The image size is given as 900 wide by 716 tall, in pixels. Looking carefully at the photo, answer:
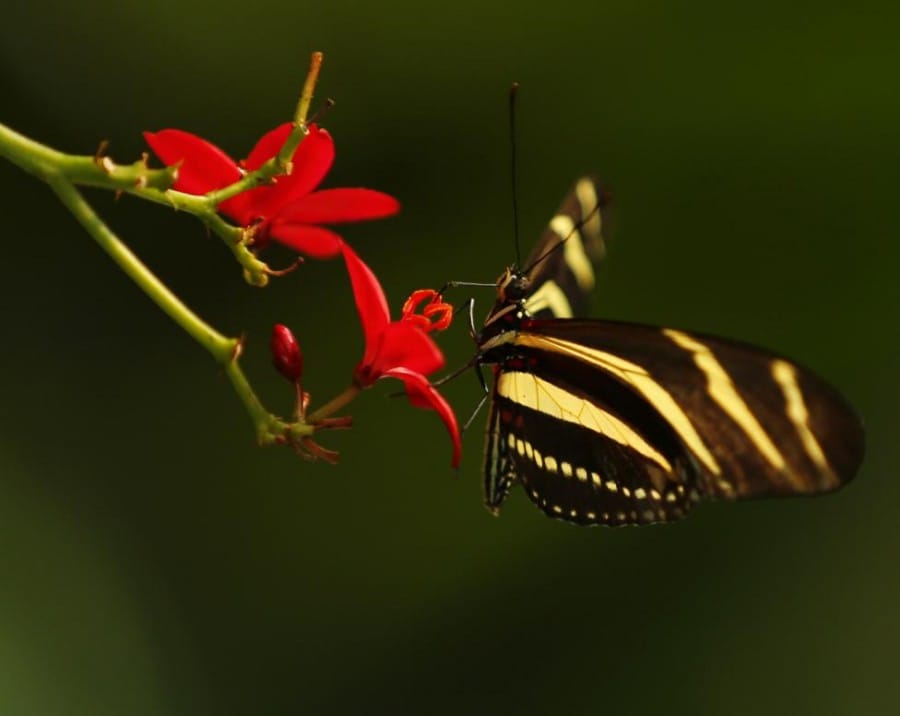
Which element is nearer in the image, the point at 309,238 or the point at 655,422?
the point at 309,238

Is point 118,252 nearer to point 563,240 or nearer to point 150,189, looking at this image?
point 150,189

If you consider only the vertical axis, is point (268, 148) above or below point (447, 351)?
below

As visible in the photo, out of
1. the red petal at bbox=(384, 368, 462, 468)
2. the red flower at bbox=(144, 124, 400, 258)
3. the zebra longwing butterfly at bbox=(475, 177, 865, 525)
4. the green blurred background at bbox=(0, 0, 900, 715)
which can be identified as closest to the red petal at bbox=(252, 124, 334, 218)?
the red flower at bbox=(144, 124, 400, 258)

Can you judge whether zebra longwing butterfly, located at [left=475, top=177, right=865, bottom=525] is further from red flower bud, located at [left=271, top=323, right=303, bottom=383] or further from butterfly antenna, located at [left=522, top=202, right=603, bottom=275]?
red flower bud, located at [left=271, top=323, right=303, bottom=383]

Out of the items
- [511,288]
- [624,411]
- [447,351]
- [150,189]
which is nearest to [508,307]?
[511,288]

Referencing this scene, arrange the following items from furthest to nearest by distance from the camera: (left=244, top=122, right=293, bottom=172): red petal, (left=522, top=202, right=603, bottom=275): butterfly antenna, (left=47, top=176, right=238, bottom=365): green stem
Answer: (left=522, top=202, right=603, bottom=275): butterfly antenna
(left=244, top=122, right=293, bottom=172): red petal
(left=47, top=176, right=238, bottom=365): green stem

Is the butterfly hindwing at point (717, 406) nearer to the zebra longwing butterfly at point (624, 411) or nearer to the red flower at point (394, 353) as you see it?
the zebra longwing butterfly at point (624, 411)

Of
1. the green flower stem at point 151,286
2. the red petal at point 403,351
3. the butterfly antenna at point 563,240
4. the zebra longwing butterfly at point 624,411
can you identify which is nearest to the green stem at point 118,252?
the green flower stem at point 151,286
